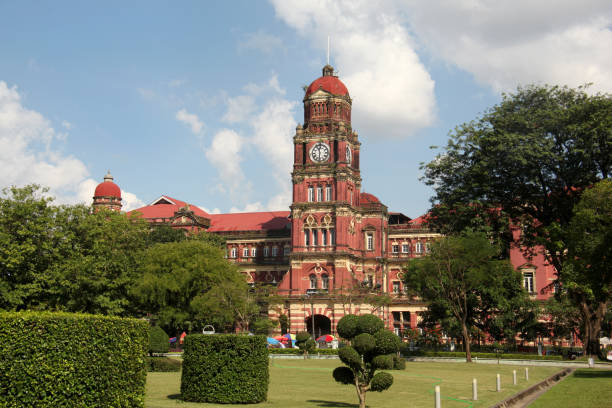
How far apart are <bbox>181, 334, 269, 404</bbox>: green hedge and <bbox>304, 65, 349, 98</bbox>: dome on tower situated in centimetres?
5891

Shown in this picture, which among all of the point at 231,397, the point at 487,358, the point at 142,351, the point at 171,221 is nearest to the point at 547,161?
the point at 487,358

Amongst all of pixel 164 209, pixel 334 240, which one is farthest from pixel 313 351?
pixel 164 209

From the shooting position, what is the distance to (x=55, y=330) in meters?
12.9

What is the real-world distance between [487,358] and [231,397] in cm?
3331

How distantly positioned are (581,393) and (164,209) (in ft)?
245

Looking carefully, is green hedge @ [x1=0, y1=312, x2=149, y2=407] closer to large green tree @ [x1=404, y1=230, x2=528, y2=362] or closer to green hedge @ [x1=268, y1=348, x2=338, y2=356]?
large green tree @ [x1=404, y1=230, x2=528, y2=362]

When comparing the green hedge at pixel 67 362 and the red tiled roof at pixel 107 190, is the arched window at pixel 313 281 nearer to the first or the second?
the red tiled roof at pixel 107 190

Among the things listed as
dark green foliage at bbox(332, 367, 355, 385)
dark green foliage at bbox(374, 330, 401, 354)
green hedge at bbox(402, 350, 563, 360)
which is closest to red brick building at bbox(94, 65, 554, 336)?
green hedge at bbox(402, 350, 563, 360)

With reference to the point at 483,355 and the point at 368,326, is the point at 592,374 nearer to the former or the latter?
the point at 483,355

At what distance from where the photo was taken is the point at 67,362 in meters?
13.0

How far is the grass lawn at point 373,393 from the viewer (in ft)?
63.6

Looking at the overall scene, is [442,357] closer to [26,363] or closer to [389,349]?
[389,349]

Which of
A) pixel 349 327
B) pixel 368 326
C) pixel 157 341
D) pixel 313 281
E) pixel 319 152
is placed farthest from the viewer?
pixel 319 152

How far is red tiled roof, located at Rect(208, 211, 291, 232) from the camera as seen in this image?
87625mm
